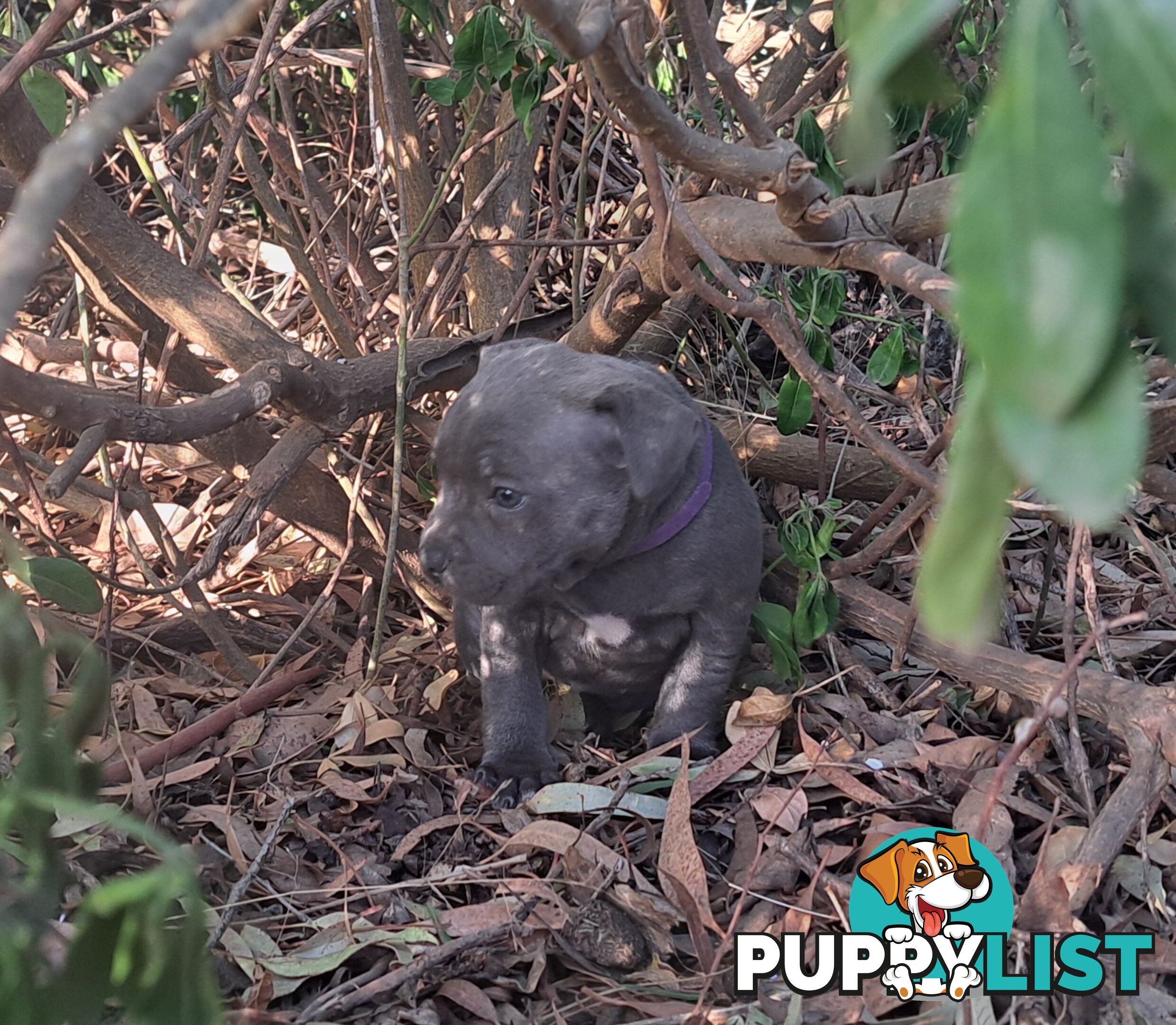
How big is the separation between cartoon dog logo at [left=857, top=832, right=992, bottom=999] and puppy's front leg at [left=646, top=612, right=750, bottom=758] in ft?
2.71

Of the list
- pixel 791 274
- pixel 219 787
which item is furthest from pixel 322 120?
pixel 219 787

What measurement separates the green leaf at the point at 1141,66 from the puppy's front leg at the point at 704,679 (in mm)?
2502

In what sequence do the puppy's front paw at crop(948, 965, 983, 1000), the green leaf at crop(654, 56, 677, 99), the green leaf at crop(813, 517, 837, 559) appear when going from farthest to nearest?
the green leaf at crop(654, 56, 677, 99) → the green leaf at crop(813, 517, 837, 559) → the puppy's front paw at crop(948, 965, 983, 1000)

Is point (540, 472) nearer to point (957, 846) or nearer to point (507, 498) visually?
point (507, 498)

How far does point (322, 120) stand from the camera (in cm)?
484

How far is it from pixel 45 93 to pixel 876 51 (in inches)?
101

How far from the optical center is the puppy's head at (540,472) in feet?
9.07

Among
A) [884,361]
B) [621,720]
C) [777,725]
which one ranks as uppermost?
[884,361]

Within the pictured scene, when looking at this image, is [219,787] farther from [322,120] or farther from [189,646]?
[322,120]

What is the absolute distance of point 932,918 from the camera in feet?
6.89

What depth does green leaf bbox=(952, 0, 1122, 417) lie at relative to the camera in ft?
1.97

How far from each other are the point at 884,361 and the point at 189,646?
2.27 m

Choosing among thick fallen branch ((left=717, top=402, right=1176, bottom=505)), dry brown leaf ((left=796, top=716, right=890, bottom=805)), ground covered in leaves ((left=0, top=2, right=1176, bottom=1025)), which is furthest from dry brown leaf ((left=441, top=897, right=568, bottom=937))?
thick fallen branch ((left=717, top=402, right=1176, bottom=505))

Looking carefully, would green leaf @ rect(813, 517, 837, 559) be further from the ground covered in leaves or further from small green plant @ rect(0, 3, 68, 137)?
small green plant @ rect(0, 3, 68, 137)
